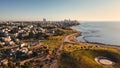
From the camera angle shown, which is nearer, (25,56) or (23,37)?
(25,56)

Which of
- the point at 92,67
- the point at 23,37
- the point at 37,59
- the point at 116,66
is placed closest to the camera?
the point at 92,67

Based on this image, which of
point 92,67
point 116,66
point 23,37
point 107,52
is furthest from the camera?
point 23,37

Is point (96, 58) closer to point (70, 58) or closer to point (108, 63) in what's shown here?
point (108, 63)

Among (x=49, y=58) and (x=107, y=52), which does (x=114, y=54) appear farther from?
(x=49, y=58)

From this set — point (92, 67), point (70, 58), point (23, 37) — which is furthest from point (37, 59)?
point (23, 37)

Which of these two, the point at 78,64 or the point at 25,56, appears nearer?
the point at 78,64

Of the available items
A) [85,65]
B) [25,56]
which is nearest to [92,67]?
[85,65]

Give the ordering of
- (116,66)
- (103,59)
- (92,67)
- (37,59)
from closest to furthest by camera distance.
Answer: (92,67)
(116,66)
(37,59)
(103,59)

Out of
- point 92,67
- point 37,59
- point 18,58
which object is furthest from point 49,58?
point 92,67

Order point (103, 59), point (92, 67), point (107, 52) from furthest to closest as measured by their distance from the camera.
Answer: point (107, 52) → point (103, 59) → point (92, 67)
